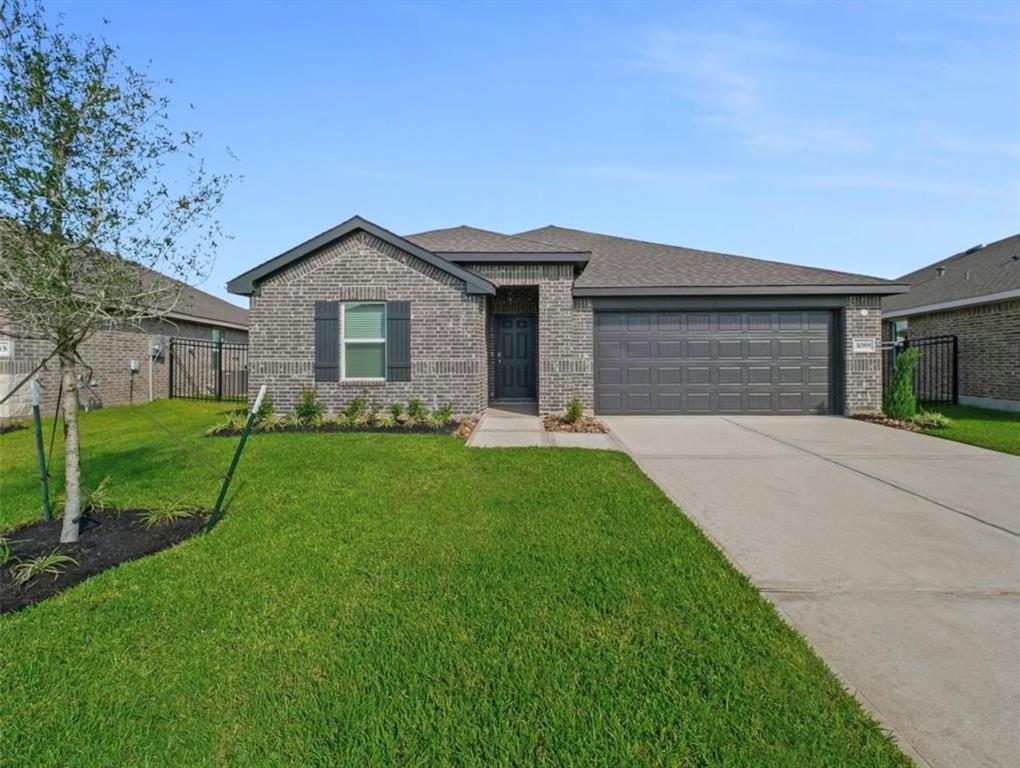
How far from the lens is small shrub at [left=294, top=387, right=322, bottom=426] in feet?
32.4

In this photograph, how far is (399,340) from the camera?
34.1ft

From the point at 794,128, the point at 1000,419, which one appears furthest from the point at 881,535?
the point at 1000,419

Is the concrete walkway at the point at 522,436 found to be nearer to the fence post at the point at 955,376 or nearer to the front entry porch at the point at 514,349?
the front entry porch at the point at 514,349

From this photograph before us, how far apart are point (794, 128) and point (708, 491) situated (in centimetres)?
846

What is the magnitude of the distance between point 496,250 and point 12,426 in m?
10.9

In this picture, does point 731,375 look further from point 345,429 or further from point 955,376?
point 345,429

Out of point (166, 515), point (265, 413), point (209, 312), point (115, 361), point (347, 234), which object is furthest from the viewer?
point (209, 312)

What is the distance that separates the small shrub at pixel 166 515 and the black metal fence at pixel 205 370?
41.7 feet

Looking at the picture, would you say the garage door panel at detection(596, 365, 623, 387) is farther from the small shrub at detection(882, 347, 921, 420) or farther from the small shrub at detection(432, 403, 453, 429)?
the small shrub at detection(882, 347, 921, 420)

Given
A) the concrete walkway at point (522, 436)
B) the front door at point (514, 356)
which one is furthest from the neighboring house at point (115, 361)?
the front door at point (514, 356)

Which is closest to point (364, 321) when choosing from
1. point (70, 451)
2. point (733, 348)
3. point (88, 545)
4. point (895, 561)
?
point (70, 451)

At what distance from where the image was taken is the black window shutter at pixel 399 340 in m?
10.4

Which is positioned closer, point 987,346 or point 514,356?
point 514,356

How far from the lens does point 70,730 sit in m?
2.05
